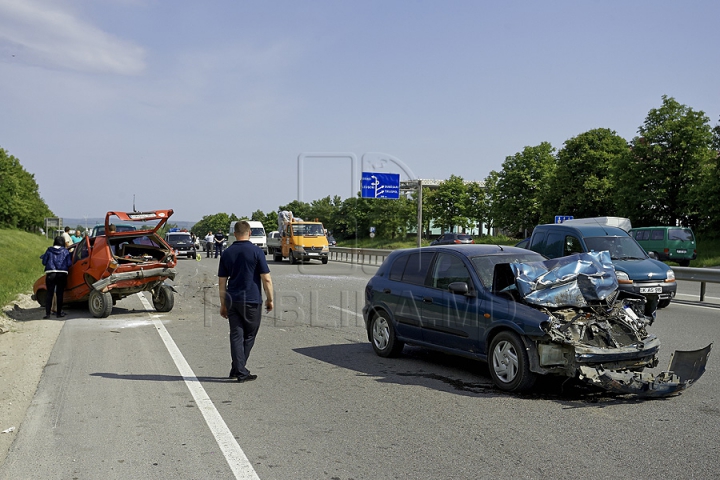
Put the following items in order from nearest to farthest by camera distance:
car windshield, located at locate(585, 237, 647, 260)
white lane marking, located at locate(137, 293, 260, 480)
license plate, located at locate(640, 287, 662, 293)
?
white lane marking, located at locate(137, 293, 260, 480), license plate, located at locate(640, 287, 662, 293), car windshield, located at locate(585, 237, 647, 260)

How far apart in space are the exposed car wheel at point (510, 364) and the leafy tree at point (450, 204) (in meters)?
70.7

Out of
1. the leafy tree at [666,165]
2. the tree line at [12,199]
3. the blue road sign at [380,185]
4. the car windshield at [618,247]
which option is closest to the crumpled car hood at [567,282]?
the car windshield at [618,247]

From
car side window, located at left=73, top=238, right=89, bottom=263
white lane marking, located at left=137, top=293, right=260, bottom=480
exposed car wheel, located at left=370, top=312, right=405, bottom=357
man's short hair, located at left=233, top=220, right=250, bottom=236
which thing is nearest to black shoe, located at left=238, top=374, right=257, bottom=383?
white lane marking, located at left=137, top=293, right=260, bottom=480

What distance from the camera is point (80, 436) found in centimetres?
557

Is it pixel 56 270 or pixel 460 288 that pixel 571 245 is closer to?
pixel 460 288

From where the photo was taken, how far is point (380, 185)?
1515 inches

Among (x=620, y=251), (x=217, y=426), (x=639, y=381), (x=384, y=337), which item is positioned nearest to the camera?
(x=217, y=426)

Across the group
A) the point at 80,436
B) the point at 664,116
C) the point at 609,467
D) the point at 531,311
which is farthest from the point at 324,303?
the point at 664,116

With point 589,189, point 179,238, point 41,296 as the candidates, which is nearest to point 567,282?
point 41,296

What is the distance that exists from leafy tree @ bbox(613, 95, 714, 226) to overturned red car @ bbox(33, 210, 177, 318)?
38.3 meters

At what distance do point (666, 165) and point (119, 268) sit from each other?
135 feet

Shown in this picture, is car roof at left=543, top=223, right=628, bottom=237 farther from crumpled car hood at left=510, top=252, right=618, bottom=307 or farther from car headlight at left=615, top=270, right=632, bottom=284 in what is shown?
crumpled car hood at left=510, top=252, right=618, bottom=307

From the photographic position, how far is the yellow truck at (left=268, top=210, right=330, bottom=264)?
35250 mm

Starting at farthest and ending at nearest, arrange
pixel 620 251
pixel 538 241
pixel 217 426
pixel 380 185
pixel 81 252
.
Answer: pixel 380 185
pixel 538 241
pixel 620 251
pixel 81 252
pixel 217 426
